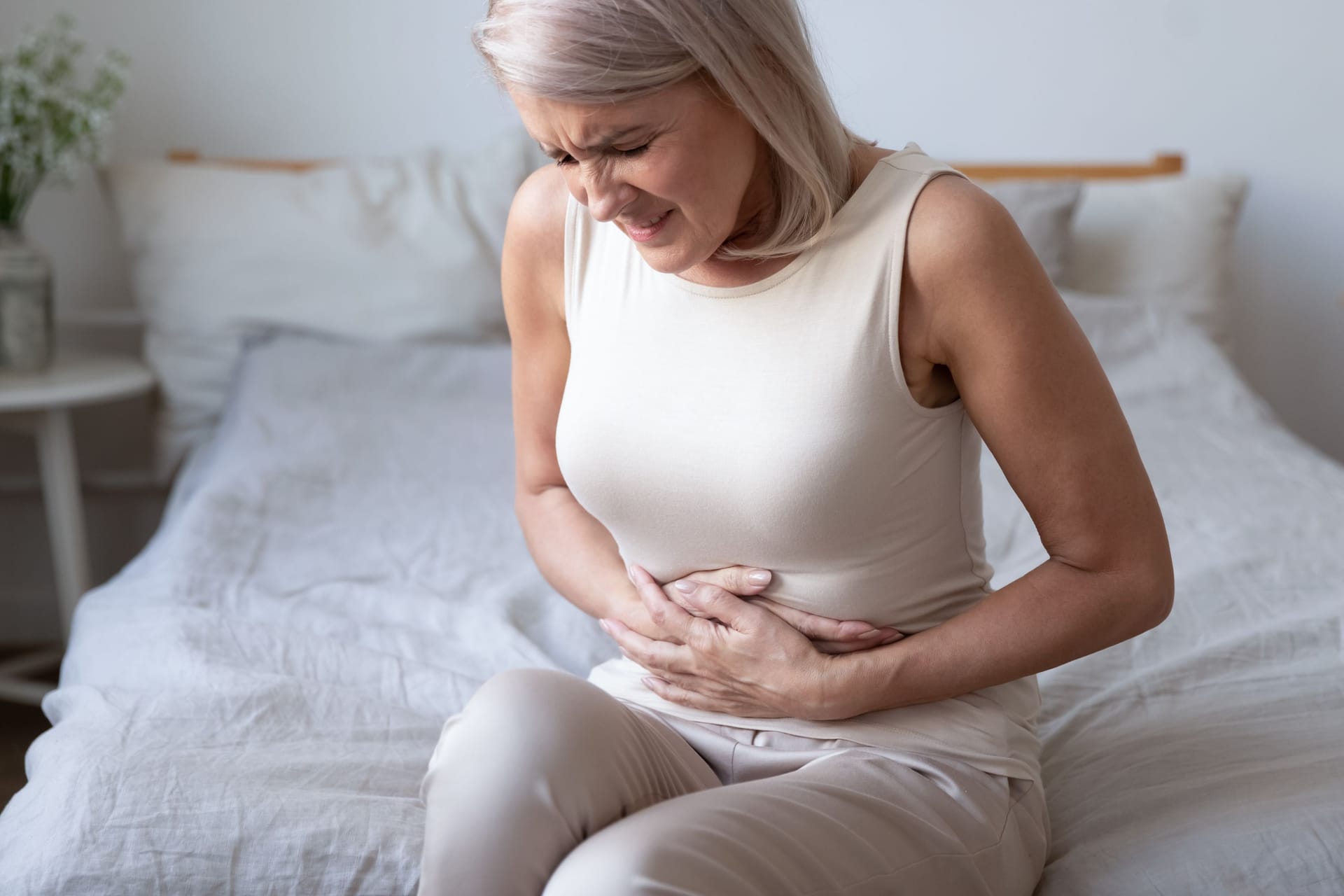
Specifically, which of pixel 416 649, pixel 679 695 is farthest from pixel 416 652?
pixel 679 695

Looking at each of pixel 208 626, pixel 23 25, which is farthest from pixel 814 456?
pixel 23 25

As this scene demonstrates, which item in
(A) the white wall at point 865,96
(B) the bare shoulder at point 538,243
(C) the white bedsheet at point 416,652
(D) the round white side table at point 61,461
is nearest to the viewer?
(C) the white bedsheet at point 416,652

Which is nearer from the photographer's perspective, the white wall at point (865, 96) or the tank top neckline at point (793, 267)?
the tank top neckline at point (793, 267)

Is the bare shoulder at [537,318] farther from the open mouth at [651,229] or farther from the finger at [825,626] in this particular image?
the finger at [825,626]

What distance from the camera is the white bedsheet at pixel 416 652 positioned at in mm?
901

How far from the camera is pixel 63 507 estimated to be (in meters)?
2.07

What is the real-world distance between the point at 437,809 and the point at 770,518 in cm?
31

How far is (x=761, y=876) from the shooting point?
724mm

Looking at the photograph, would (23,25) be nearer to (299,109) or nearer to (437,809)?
(299,109)

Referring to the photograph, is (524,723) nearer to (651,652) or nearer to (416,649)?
(651,652)

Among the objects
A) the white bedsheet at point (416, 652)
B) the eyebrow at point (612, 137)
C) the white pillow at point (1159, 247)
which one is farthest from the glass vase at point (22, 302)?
the white pillow at point (1159, 247)

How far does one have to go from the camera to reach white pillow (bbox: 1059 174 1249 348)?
2293 mm

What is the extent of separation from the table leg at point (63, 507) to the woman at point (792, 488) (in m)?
1.44

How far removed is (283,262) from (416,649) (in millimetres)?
1080
